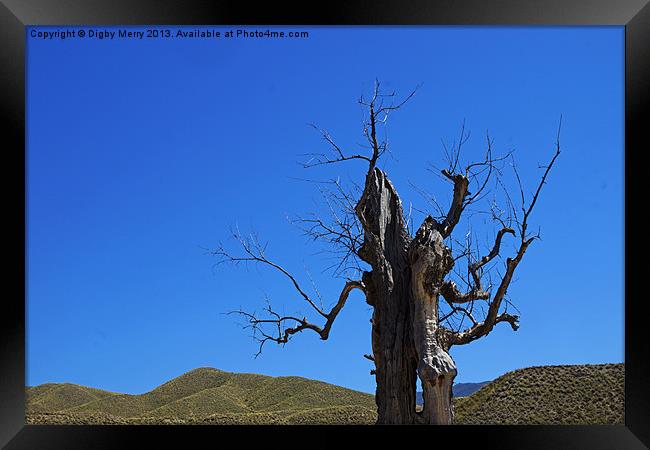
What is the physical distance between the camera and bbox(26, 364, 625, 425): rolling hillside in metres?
7.95

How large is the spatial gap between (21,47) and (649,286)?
2.73 meters

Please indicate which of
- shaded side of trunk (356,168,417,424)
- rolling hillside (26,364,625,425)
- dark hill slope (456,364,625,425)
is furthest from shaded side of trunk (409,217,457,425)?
dark hill slope (456,364,625,425)

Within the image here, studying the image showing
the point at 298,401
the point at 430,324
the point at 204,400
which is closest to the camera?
the point at 430,324

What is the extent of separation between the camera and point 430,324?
475 centimetres

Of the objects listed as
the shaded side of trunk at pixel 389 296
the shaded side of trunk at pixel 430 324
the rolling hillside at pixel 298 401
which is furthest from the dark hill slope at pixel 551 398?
the shaded side of trunk at pixel 430 324

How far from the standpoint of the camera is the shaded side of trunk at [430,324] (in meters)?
4.54

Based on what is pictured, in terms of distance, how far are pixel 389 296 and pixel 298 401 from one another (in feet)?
18.0

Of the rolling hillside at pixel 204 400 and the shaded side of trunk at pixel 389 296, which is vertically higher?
the shaded side of trunk at pixel 389 296
